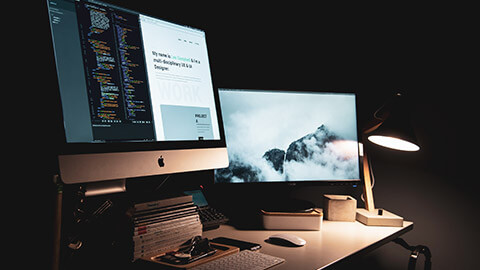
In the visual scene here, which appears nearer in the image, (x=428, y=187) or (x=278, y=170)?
(x=278, y=170)

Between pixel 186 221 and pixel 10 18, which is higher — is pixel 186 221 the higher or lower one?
the lower one

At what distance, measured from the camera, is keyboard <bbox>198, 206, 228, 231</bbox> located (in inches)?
49.6

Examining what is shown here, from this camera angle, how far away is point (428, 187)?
1.72m

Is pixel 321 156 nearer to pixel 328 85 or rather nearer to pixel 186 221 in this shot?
pixel 328 85

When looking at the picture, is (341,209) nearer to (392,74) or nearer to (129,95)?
(392,74)

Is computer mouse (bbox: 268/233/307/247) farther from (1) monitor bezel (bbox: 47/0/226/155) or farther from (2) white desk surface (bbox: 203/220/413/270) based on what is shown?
(1) monitor bezel (bbox: 47/0/226/155)

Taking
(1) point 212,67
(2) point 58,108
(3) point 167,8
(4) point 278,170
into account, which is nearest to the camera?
(2) point 58,108

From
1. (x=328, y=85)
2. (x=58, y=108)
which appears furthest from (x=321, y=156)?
(x=58, y=108)

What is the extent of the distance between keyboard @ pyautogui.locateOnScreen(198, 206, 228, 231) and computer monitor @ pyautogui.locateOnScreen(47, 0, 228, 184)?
210 mm

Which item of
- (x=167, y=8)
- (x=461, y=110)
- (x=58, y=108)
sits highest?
(x=167, y=8)

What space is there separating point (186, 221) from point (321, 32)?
4.30 feet

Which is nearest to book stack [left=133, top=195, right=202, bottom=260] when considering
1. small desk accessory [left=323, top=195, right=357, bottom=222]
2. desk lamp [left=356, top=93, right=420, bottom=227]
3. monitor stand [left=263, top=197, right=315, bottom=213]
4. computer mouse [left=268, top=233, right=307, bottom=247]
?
computer mouse [left=268, top=233, right=307, bottom=247]

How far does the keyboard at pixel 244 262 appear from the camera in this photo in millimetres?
861

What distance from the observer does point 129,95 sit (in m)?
0.98
